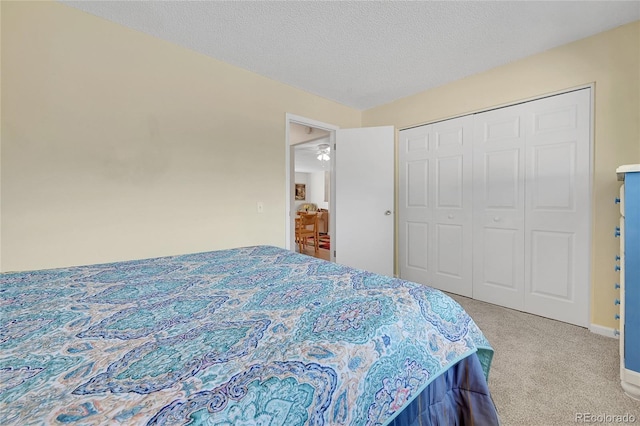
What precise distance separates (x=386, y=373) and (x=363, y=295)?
0.27m

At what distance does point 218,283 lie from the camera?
1.14 metres

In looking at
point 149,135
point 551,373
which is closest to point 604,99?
point 551,373

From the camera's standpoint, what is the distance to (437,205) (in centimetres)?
303

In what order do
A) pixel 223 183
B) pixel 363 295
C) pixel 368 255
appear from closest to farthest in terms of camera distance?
pixel 363 295, pixel 223 183, pixel 368 255

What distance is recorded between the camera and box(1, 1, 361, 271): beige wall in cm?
163

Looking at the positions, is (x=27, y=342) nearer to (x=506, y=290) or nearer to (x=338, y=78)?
(x=338, y=78)

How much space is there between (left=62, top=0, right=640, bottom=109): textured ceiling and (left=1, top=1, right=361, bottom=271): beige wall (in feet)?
0.72

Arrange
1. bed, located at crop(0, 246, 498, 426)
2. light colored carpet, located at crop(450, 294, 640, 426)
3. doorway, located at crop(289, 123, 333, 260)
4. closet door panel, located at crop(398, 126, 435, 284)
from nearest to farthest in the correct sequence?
bed, located at crop(0, 246, 498, 426) → light colored carpet, located at crop(450, 294, 640, 426) → closet door panel, located at crop(398, 126, 435, 284) → doorway, located at crop(289, 123, 333, 260)

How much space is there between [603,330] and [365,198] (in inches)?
91.8

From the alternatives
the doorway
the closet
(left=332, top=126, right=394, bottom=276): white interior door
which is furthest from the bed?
the doorway

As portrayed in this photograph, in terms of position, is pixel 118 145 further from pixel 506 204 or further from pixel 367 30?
pixel 506 204

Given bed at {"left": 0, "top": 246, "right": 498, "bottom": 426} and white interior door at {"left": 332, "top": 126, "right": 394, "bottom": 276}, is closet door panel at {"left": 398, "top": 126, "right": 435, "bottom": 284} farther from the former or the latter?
bed at {"left": 0, "top": 246, "right": 498, "bottom": 426}

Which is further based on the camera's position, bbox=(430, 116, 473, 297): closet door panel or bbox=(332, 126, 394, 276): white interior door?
bbox=(332, 126, 394, 276): white interior door

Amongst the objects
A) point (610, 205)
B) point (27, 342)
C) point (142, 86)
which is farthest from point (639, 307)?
point (142, 86)
